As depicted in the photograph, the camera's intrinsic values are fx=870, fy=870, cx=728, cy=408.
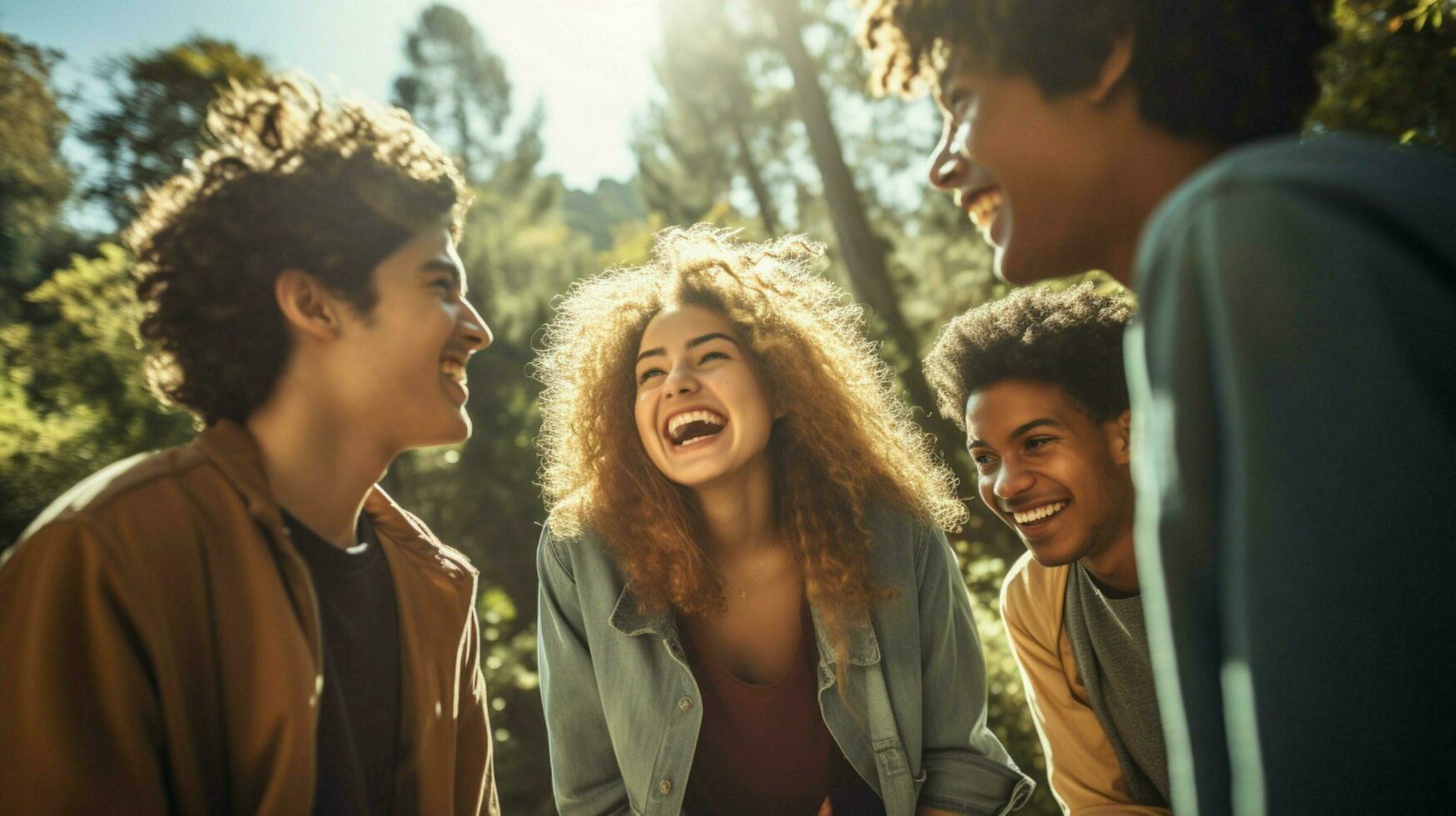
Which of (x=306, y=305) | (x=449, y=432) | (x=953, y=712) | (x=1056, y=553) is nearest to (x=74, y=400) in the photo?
(x=306, y=305)

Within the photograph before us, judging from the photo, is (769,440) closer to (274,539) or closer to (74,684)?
(274,539)

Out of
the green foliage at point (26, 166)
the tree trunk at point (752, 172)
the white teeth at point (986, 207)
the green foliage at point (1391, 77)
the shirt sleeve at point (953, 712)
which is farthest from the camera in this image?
the tree trunk at point (752, 172)

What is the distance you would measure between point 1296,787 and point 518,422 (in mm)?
10021

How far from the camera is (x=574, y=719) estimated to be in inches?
106

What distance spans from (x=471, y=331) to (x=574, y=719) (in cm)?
130

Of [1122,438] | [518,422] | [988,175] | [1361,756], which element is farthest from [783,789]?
[518,422]

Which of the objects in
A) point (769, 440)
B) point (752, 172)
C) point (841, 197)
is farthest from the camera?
point (752, 172)

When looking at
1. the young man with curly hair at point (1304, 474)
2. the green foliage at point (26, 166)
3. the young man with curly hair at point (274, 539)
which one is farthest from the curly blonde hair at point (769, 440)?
the green foliage at point (26, 166)

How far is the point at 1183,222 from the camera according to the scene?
2.72 ft

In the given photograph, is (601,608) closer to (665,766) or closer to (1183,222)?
(665,766)

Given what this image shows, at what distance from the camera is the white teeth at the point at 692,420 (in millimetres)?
2730

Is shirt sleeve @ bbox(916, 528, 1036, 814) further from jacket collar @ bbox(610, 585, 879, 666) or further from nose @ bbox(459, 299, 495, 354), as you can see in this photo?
nose @ bbox(459, 299, 495, 354)

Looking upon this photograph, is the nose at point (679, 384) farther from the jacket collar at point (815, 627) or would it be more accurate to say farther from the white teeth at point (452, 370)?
the white teeth at point (452, 370)

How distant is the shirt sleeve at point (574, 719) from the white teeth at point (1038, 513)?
138cm
